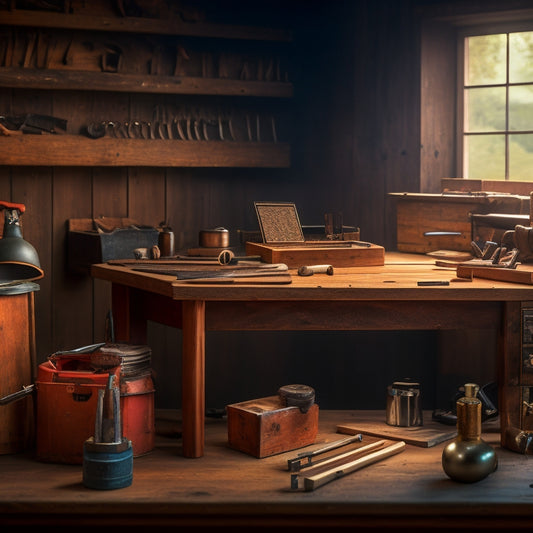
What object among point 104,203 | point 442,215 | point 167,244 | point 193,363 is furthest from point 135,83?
point 193,363

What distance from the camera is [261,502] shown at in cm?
309

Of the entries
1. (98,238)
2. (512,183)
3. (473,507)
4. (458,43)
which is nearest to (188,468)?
(473,507)

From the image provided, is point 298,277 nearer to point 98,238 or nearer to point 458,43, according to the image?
point 98,238

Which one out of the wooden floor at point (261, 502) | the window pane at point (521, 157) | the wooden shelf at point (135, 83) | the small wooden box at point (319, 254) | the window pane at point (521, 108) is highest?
the wooden shelf at point (135, 83)

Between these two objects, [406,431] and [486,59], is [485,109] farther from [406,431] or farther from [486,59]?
[406,431]

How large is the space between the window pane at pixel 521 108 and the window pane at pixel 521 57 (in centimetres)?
5

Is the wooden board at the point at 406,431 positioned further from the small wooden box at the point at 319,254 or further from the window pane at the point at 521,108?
the window pane at the point at 521,108

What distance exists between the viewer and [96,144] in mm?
4594

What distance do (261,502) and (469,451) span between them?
799 millimetres

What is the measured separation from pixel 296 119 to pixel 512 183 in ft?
4.19

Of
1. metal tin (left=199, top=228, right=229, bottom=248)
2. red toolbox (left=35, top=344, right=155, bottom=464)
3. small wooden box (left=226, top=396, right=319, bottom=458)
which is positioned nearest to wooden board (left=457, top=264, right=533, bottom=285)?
small wooden box (left=226, top=396, right=319, bottom=458)

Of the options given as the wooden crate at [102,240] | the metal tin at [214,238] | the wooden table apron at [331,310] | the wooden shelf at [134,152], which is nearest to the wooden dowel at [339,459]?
the wooden table apron at [331,310]

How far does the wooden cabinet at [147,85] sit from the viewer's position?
448cm

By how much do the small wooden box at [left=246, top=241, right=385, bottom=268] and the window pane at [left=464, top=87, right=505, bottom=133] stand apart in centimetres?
119
